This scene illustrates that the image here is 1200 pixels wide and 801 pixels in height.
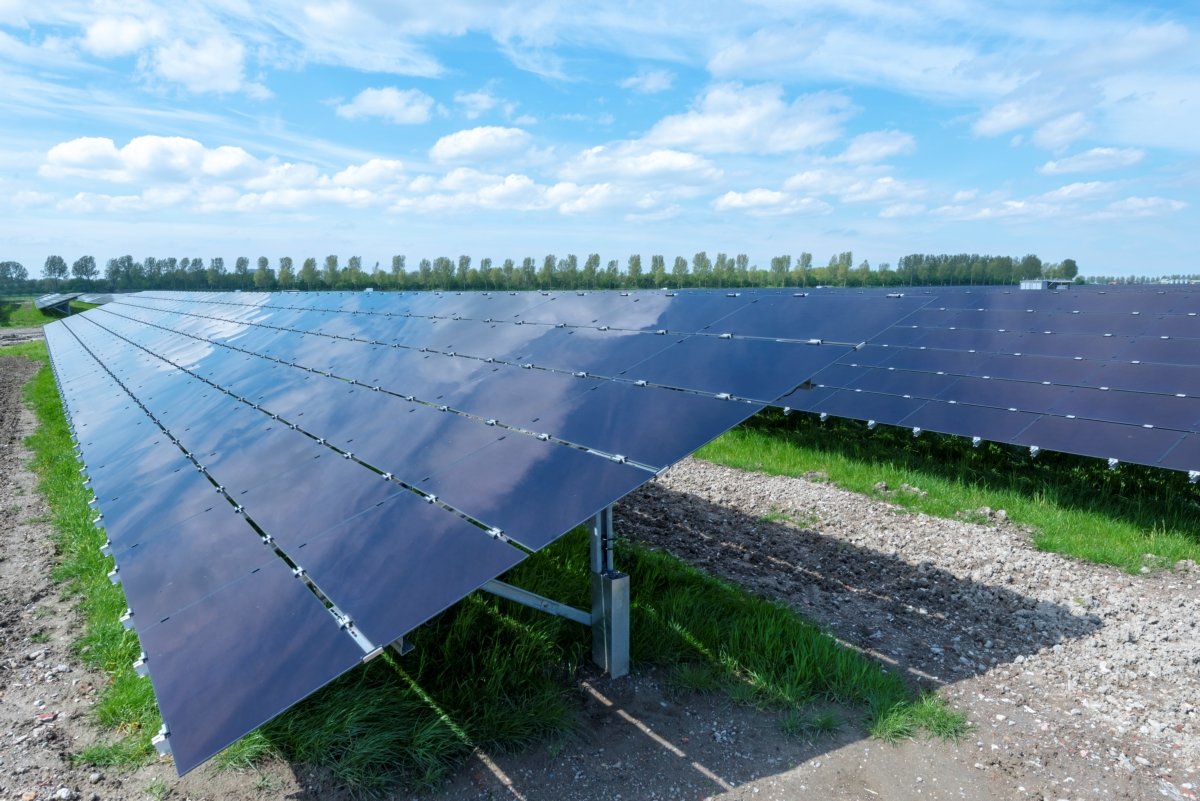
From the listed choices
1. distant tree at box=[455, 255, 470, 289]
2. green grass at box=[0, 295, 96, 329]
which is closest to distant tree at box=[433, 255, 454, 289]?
distant tree at box=[455, 255, 470, 289]

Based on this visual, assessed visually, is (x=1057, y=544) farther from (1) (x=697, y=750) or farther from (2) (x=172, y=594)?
(2) (x=172, y=594)

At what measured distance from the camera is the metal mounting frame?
5.88 m

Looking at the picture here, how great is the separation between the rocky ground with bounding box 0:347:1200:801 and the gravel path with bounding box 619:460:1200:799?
23 mm

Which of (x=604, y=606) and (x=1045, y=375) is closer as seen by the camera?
(x=604, y=606)

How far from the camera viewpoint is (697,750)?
5363 millimetres

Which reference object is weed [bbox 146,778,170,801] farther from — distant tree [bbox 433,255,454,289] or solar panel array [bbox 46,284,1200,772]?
distant tree [bbox 433,255,454,289]

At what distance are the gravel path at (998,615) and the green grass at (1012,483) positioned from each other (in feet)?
1.35

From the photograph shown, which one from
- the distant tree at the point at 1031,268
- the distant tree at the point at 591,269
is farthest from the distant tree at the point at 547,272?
the distant tree at the point at 1031,268

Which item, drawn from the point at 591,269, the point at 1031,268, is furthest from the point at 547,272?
the point at 1031,268

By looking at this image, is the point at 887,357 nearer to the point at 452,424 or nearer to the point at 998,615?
the point at 998,615

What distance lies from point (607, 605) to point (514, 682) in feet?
3.19

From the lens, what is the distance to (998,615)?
7.79 metres

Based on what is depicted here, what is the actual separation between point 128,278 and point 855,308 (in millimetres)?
119145

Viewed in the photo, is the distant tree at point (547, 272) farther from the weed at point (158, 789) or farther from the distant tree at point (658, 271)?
the weed at point (158, 789)
